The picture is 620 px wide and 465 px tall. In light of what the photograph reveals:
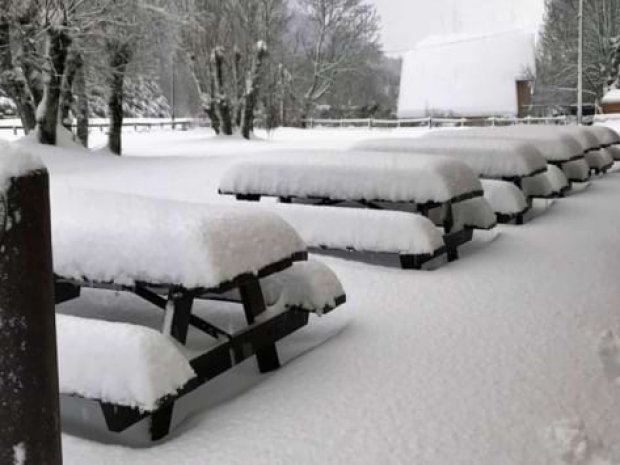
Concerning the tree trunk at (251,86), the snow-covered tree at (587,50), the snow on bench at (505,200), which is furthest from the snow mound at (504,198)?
the snow-covered tree at (587,50)

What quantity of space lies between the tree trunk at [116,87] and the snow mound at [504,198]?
1330 cm

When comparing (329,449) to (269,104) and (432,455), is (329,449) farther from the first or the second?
(269,104)

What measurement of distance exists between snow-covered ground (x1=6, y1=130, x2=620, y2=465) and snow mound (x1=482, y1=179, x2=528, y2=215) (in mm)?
1977

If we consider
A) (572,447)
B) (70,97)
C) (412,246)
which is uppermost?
(70,97)

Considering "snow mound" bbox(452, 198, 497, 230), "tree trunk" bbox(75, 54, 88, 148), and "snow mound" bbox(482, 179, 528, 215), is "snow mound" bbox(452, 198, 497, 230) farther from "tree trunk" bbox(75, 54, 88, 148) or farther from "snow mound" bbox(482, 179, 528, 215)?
"tree trunk" bbox(75, 54, 88, 148)

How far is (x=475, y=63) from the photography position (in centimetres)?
6944

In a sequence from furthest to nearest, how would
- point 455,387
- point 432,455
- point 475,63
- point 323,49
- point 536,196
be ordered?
point 475,63 → point 323,49 → point 536,196 → point 455,387 → point 432,455

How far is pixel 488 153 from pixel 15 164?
32.7 feet

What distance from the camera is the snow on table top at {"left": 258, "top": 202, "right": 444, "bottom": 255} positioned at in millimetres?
7402

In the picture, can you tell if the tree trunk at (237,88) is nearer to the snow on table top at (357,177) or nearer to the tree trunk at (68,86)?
the tree trunk at (68,86)

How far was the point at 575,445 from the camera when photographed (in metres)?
3.81

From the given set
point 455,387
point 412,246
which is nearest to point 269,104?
point 412,246

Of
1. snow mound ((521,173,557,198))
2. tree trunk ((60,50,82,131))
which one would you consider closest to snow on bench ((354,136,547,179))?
snow mound ((521,173,557,198))

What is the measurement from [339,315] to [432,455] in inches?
97.7
